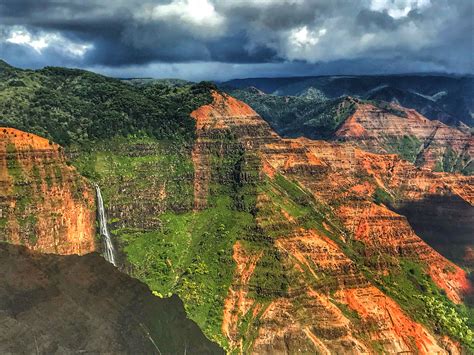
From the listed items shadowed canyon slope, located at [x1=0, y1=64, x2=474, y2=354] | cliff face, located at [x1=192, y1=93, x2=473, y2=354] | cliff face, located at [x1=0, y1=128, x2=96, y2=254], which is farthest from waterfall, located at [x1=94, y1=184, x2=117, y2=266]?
cliff face, located at [x1=192, y1=93, x2=473, y2=354]

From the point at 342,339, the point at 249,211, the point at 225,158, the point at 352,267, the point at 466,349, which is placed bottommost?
the point at 466,349

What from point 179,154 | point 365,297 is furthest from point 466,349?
point 179,154

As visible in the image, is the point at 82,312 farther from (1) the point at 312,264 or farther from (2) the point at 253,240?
(1) the point at 312,264

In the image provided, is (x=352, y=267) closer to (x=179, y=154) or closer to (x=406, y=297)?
(x=406, y=297)

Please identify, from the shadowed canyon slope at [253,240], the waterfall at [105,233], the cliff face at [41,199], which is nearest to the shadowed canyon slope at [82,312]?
the cliff face at [41,199]

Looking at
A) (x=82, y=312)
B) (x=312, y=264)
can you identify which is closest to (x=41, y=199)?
(x=82, y=312)

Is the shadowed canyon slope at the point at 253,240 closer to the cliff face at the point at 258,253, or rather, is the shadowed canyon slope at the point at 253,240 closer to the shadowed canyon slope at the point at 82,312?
the cliff face at the point at 258,253
